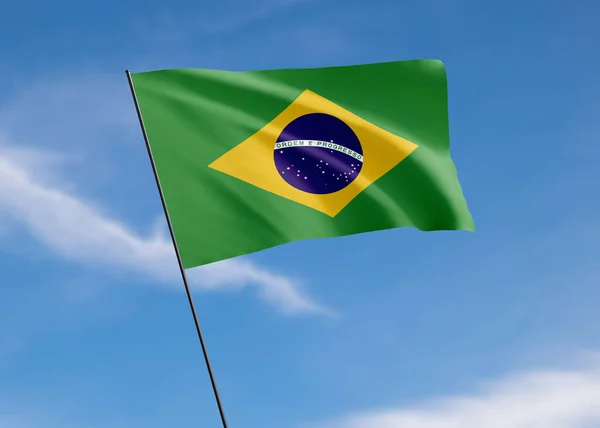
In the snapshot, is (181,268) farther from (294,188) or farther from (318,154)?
(318,154)

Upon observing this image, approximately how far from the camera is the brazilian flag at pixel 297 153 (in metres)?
14.3

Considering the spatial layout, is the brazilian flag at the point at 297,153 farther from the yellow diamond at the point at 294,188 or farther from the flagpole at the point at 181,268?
→ the flagpole at the point at 181,268

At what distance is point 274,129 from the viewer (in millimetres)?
15305

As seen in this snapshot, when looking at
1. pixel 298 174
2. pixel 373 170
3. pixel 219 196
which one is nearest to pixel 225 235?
pixel 219 196

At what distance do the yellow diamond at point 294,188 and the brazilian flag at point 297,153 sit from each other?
0.02 metres

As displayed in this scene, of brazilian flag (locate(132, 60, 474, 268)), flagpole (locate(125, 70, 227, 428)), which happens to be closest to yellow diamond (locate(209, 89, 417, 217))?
brazilian flag (locate(132, 60, 474, 268))

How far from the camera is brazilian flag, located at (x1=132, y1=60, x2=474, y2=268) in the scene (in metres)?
14.3

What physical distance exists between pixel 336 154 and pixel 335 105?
0.94 metres

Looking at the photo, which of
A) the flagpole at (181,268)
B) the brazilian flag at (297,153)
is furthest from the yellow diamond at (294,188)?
the flagpole at (181,268)

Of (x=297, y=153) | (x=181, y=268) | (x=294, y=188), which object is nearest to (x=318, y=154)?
(x=297, y=153)

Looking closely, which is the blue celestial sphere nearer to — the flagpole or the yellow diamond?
the yellow diamond

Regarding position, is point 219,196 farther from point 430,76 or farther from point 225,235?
point 430,76

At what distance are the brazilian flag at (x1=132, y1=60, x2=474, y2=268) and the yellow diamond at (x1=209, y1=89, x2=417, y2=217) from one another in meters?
0.02

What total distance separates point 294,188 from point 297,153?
721 mm
